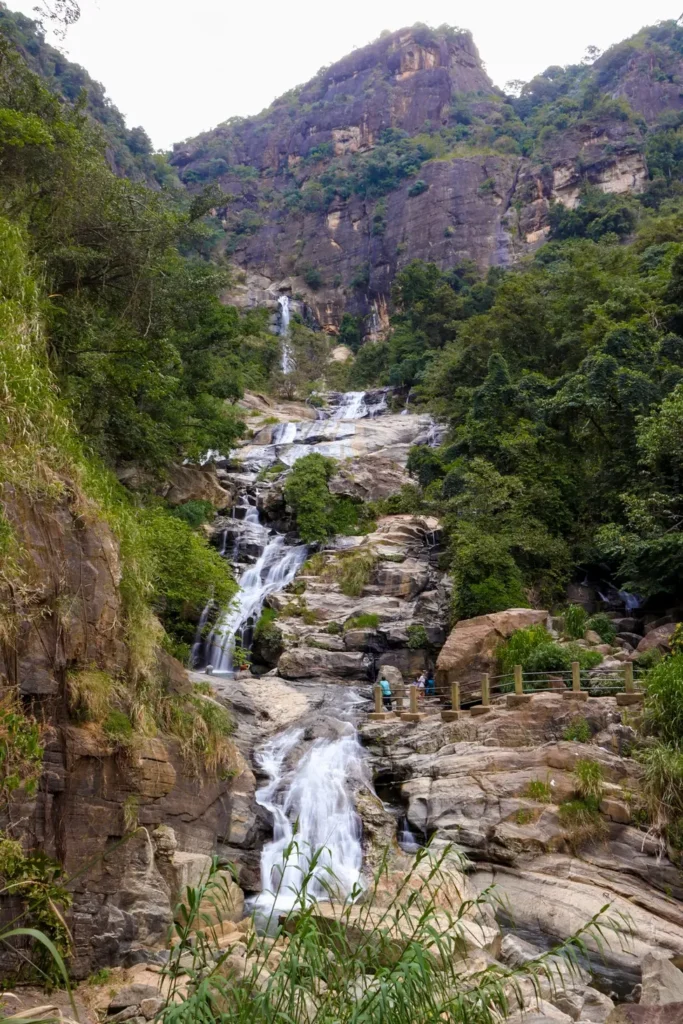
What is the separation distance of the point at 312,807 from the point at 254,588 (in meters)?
11.1

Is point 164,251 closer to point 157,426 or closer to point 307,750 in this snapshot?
point 157,426

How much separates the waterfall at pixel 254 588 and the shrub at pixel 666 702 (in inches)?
389

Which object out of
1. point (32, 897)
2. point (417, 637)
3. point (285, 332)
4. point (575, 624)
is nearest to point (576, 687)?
Result: point (575, 624)

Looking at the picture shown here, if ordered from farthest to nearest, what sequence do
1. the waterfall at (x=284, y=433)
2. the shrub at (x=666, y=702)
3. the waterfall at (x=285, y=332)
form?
the waterfall at (x=285, y=332)
the waterfall at (x=284, y=433)
the shrub at (x=666, y=702)

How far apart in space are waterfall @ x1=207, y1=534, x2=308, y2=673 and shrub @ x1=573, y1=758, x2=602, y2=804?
9.41m

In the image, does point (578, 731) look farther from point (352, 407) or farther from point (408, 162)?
point (408, 162)

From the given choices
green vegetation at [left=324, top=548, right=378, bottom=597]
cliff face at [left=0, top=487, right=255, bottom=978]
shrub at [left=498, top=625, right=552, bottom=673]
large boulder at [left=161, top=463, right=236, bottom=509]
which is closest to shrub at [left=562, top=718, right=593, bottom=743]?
shrub at [left=498, top=625, right=552, bottom=673]

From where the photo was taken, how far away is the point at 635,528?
61.0 feet

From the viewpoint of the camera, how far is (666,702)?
12.5m

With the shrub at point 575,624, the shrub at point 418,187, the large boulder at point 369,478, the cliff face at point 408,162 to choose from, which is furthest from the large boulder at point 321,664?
the shrub at point 418,187

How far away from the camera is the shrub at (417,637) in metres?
20.1

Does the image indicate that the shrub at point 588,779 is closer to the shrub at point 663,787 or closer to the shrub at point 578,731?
the shrub at point 663,787

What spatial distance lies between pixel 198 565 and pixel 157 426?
4.09 metres

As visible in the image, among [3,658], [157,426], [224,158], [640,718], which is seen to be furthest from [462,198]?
[3,658]
